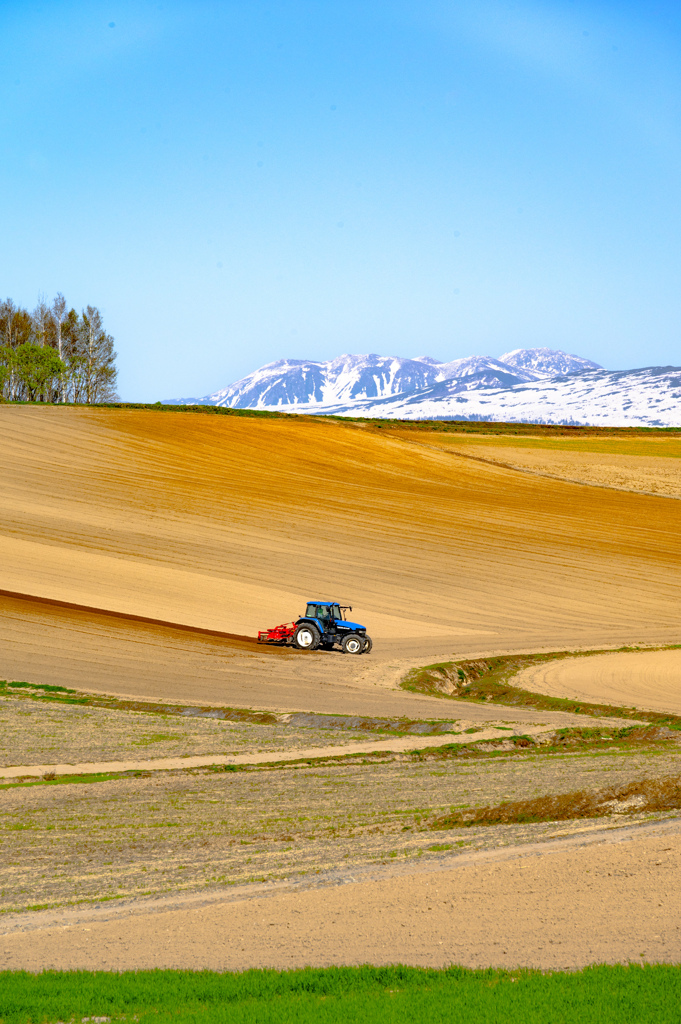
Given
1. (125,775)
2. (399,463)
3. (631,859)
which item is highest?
(399,463)

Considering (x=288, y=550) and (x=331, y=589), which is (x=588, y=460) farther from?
(x=331, y=589)

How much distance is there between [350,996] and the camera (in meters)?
7.38

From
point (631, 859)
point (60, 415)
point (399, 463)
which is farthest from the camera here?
point (60, 415)

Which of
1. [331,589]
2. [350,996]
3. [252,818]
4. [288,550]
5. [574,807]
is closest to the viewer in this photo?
[350,996]

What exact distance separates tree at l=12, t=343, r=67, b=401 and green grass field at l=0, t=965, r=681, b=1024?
10703cm

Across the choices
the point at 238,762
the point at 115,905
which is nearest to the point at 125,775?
the point at 238,762

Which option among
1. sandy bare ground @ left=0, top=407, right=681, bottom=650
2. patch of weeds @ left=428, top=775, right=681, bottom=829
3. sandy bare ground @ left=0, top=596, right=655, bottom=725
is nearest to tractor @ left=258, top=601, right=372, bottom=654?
sandy bare ground @ left=0, top=596, right=655, bottom=725

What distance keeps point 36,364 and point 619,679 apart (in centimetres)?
9583

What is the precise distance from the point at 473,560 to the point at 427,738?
1001 inches

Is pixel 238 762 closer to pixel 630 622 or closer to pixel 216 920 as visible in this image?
pixel 216 920

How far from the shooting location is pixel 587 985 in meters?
7.41

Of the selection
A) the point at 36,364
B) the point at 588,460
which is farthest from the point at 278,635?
the point at 36,364

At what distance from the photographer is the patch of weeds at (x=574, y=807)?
41.6 feet

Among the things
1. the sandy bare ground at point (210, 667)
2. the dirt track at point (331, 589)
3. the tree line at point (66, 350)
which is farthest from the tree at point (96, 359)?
the sandy bare ground at point (210, 667)
